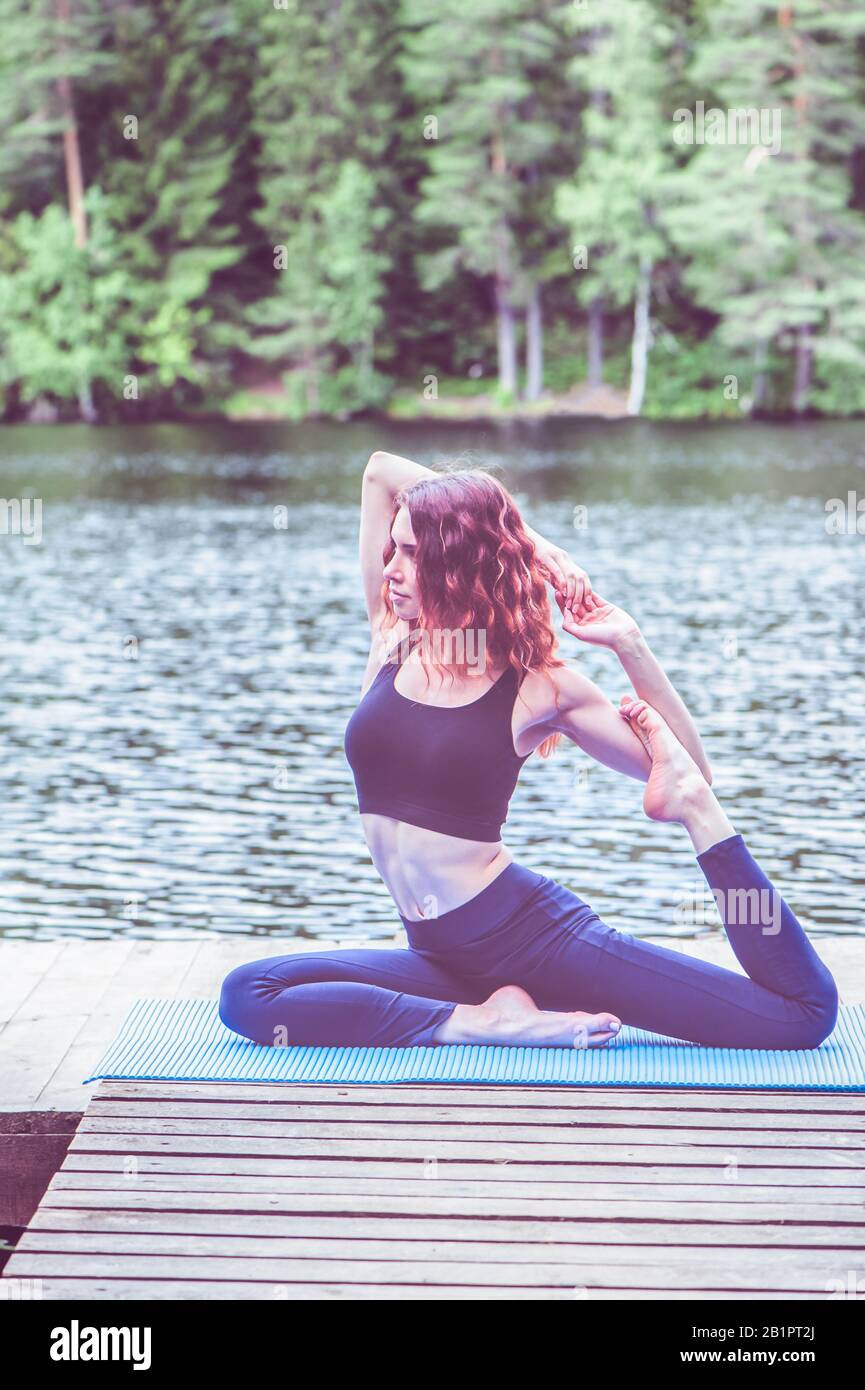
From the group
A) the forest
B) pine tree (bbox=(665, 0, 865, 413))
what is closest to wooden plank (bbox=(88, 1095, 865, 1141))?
pine tree (bbox=(665, 0, 865, 413))

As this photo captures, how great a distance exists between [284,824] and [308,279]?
132 ft

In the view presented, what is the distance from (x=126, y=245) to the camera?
162 feet

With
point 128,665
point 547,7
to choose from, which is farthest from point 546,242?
point 128,665

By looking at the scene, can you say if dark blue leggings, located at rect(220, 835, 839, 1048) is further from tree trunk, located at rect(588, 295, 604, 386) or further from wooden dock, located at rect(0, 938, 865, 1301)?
tree trunk, located at rect(588, 295, 604, 386)

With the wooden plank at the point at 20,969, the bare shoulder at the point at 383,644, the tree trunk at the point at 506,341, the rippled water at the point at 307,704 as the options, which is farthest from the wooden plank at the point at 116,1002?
the tree trunk at the point at 506,341

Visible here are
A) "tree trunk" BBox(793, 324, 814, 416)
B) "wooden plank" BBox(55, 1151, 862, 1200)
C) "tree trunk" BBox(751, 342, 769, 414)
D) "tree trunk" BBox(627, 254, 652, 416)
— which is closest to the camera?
"wooden plank" BBox(55, 1151, 862, 1200)

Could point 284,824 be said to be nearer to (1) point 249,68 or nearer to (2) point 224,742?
(2) point 224,742

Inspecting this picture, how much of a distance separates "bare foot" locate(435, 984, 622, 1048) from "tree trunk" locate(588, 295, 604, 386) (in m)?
45.0

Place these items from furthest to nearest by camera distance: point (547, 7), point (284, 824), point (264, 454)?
1. point (547, 7)
2. point (264, 454)
3. point (284, 824)

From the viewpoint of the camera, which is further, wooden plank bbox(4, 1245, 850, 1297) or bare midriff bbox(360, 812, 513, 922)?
bare midriff bbox(360, 812, 513, 922)

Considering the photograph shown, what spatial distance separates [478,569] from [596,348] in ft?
149

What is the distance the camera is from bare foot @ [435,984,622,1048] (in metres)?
4.07

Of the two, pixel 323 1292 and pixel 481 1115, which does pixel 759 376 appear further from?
pixel 323 1292

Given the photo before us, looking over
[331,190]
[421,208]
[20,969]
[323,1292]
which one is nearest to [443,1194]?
[323,1292]
